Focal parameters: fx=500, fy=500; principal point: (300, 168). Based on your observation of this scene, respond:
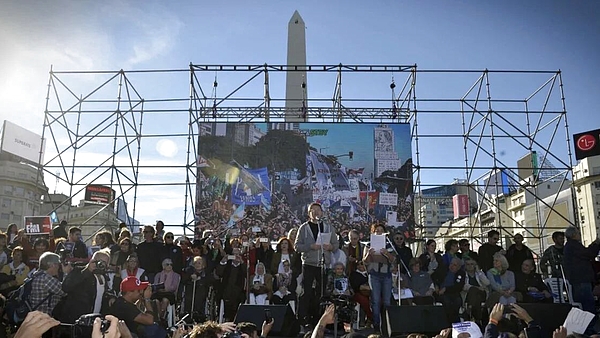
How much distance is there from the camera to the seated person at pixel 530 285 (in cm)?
730

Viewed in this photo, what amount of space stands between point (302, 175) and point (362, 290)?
5176 mm

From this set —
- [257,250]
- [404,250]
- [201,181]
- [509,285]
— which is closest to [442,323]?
[404,250]

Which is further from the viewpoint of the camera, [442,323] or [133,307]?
[442,323]

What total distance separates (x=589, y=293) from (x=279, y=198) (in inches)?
262

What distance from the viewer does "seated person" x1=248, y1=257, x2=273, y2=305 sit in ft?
24.5

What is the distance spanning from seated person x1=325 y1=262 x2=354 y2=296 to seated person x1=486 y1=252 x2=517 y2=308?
6.93ft

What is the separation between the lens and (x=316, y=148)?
12.1m

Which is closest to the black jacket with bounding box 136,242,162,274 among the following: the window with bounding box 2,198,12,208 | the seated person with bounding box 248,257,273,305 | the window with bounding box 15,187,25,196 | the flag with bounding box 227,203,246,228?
the seated person with bounding box 248,257,273,305

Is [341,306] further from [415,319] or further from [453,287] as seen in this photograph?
[453,287]

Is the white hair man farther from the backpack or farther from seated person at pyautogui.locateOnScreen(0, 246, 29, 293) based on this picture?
seated person at pyautogui.locateOnScreen(0, 246, 29, 293)

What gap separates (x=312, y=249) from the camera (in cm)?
638

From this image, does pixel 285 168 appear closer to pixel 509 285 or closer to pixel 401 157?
pixel 401 157

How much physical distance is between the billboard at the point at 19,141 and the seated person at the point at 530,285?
59.6ft

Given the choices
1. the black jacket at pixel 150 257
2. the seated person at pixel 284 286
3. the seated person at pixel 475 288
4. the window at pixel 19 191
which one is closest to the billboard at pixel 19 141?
the black jacket at pixel 150 257
